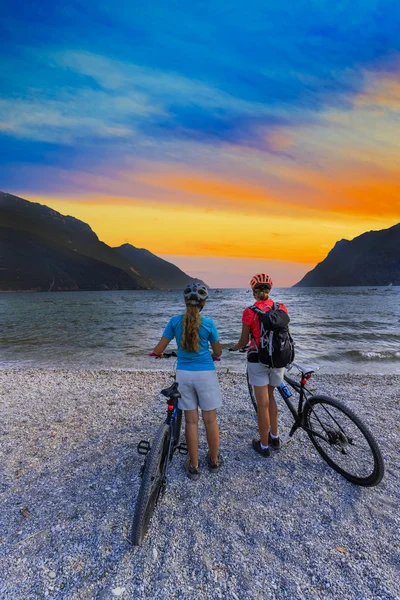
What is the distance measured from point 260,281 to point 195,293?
1261 mm

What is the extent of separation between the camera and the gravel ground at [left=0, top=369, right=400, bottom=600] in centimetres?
295

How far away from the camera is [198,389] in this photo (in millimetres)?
4020

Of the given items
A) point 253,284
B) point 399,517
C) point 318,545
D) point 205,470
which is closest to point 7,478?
point 205,470

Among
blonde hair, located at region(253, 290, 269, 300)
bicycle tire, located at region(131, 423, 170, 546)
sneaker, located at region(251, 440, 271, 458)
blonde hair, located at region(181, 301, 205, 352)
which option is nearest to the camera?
bicycle tire, located at region(131, 423, 170, 546)

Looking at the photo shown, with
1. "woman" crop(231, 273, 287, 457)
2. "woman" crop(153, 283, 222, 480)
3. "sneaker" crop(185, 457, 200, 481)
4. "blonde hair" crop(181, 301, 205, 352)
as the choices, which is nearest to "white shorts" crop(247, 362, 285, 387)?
"woman" crop(231, 273, 287, 457)

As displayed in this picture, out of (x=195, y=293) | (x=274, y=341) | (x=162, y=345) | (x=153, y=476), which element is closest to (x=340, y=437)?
(x=274, y=341)

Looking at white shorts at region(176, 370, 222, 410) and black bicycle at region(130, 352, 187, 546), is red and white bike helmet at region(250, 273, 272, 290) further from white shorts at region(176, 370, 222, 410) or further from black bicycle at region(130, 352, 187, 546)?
black bicycle at region(130, 352, 187, 546)

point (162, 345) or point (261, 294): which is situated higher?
point (261, 294)

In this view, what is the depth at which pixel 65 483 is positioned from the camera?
458cm

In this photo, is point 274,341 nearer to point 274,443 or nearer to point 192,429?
point 192,429

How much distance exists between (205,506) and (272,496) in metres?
0.97

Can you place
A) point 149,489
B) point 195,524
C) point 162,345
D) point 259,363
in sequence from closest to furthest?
point 149,489 < point 195,524 < point 162,345 < point 259,363

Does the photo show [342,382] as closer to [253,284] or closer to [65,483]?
[253,284]

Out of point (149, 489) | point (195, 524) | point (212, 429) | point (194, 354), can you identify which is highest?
point (194, 354)
